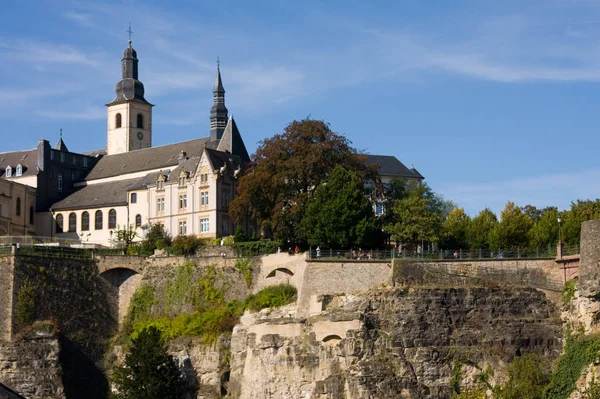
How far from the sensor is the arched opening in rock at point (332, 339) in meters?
62.7

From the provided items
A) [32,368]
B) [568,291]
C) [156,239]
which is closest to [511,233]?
[568,291]

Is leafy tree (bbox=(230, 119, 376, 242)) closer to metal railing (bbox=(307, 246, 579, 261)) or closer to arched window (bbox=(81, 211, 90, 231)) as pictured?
metal railing (bbox=(307, 246, 579, 261))

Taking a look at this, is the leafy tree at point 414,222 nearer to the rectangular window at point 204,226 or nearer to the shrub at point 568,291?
the shrub at point 568,291

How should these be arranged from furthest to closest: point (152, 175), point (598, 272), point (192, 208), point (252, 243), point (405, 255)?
point (152, 175)
point (192, 208)
point (252, 243)
point (405, 255)
point (598, 272)

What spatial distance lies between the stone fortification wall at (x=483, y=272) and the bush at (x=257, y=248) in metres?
8.52

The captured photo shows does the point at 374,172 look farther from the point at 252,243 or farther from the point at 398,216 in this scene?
the point at 252,243

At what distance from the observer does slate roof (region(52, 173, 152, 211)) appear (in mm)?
85812

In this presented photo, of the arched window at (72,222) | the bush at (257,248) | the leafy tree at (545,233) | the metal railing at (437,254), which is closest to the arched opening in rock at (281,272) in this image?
the metal railing at (437,254)

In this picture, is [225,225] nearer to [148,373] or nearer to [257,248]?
[257,248]

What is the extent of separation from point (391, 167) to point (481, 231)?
2297 centimetres

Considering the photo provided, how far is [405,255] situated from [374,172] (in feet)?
28.3

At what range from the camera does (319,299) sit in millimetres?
64562

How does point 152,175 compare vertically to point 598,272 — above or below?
above

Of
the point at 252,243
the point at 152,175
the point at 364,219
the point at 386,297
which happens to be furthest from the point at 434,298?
the point at 152,175
